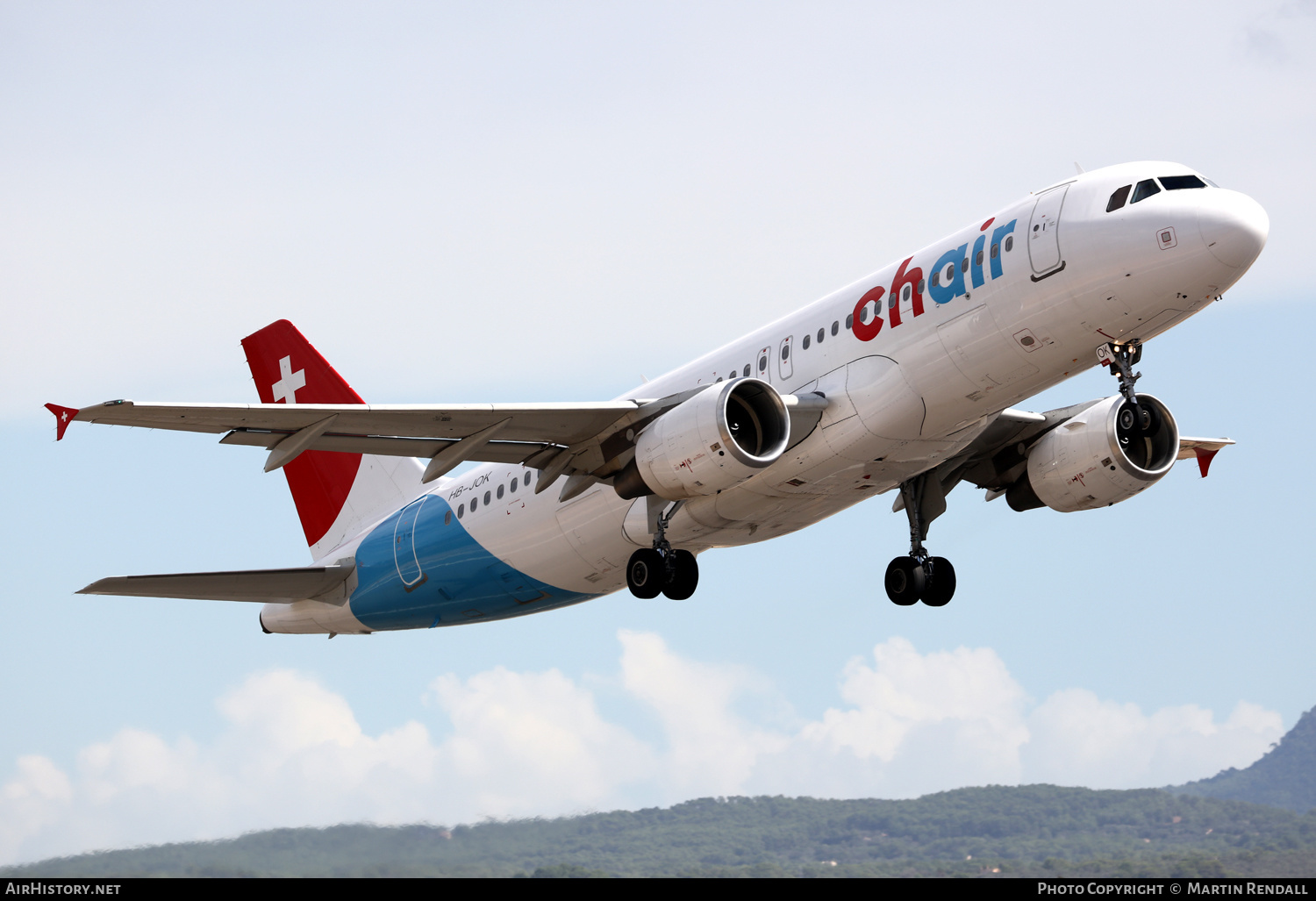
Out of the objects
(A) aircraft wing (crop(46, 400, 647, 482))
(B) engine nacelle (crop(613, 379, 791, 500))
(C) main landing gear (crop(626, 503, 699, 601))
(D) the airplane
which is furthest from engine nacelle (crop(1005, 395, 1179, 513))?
(A) aircraft wing (crop(46, 400, 647, 482))

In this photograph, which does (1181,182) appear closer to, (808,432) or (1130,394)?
(1130,394)

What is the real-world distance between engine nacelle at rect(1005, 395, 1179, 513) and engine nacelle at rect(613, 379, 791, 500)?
6.73 m

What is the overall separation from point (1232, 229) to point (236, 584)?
63.6ft

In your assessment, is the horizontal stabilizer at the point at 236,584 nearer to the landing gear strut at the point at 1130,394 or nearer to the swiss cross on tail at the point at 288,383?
the swiss cross on tail at the point at 288,383

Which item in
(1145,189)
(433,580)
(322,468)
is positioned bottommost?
(433,580)

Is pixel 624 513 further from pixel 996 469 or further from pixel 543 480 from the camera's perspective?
pixel 996 469

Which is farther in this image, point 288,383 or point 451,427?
point 288,383

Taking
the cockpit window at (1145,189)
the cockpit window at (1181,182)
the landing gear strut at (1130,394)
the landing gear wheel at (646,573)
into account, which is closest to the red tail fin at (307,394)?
the landing gear wheel at (646,573)

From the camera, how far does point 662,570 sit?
23953 mm

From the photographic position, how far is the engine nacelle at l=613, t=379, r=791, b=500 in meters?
21.5

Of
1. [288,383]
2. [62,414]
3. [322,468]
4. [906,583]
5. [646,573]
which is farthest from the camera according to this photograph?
[288,383]

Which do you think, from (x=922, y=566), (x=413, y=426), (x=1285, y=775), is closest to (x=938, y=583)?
(x=922, y=566)
